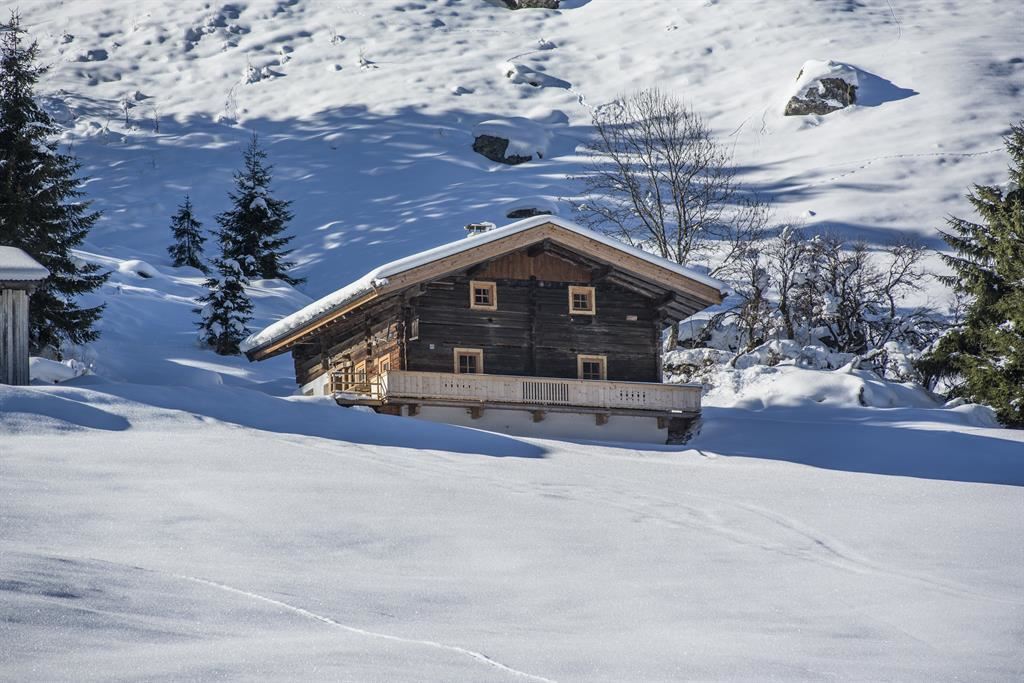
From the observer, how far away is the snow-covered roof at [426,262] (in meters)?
32.9

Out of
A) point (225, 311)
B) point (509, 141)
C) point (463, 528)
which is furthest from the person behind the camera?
point (509, 141)

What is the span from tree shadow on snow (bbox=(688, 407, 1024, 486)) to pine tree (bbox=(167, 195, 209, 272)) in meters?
36.3

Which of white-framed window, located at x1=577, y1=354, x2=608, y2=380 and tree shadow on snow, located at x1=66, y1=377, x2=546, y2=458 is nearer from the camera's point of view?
tree shadow on snow, located at x1=66, y1=377, x2=546, y2=458

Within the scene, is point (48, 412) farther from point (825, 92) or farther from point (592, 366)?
point (825, 92)

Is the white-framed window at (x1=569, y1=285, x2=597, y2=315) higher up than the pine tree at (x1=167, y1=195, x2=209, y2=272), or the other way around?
the pine tree at (x1=167, y1=195, x2=209, y2=272)

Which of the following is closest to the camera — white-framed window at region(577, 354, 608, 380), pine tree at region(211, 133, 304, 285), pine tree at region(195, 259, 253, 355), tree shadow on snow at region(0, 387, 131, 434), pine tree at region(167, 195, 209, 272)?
tree shadow on snow at region(0, 387, 131, 434)

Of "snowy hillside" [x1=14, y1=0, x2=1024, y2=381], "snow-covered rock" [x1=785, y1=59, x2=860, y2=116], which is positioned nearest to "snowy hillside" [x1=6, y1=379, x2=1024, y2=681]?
"snowy hillside" [x1=14, y1=0, x2=1024, y2=381]

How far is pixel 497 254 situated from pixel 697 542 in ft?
56.0

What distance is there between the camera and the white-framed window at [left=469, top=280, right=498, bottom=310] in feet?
115

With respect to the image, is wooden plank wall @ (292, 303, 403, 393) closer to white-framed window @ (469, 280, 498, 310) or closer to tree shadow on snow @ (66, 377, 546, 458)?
white-framed window @ (469, 280, 498, 310)

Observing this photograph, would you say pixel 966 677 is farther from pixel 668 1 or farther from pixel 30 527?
pixel 668 1

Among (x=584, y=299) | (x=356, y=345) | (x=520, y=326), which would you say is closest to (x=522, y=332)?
(x=520, y=326)

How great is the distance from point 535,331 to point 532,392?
233 cm

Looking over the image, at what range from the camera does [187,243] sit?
69688 millimetres
